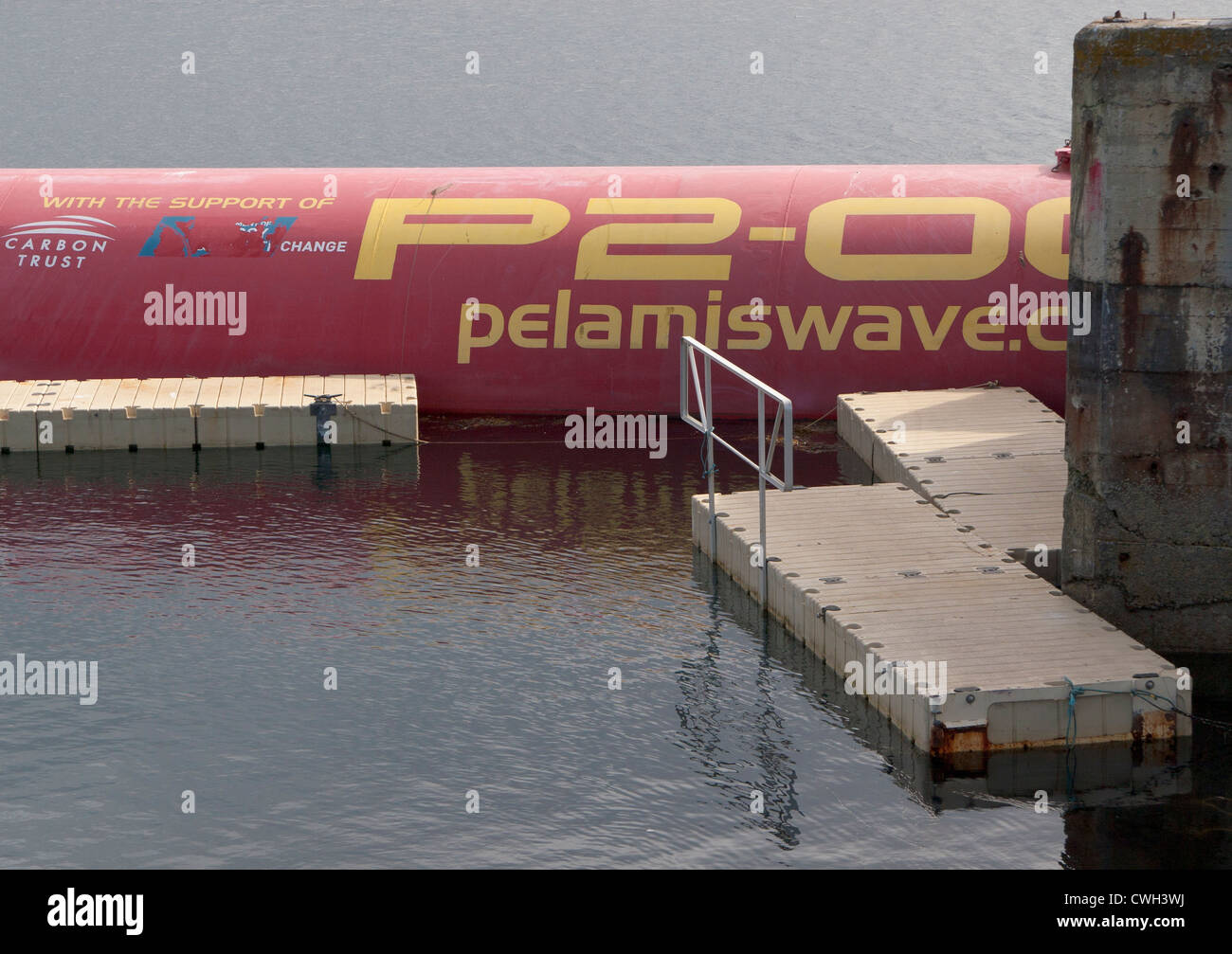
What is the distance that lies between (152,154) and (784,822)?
122 ft

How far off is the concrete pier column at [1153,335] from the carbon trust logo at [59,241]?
13629 mm

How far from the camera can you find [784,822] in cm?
1284

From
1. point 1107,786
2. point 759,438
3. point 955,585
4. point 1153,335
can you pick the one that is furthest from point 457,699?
point 1153,335

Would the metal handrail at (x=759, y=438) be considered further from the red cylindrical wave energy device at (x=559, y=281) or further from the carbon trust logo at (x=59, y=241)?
the carbon trust logo at (x=59, y=241)

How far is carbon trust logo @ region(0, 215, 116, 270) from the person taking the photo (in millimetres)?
23703

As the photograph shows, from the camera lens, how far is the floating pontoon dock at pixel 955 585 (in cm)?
1366

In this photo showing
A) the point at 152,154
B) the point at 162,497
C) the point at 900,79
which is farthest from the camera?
the point at 900,79

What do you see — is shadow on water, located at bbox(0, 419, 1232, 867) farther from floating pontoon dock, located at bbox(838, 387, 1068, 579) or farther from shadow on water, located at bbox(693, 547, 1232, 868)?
floating pontoon dock, located at bbox(838, 387, 1068, 579)

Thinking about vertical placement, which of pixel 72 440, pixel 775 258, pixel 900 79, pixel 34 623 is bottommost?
pixel 34 623

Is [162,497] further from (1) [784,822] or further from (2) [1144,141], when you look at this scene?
(2) [1144,141]

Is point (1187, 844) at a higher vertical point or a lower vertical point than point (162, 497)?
lower

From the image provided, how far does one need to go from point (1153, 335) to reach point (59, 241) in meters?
14.8
